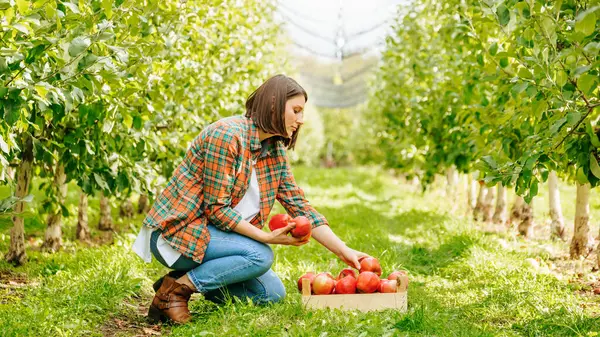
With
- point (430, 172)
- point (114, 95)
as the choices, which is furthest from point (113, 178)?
point (430, 172)

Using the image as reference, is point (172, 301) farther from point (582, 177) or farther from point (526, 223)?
point (526, 223)

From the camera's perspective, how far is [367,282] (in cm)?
420

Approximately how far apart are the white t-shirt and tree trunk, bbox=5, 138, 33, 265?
1884 millimetres

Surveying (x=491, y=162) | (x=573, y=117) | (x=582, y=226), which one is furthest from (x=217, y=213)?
(x=582, y=226)

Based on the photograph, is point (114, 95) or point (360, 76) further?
point (360, 76)

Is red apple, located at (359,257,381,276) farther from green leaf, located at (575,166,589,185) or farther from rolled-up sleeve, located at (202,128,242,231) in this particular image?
green leaf, located at (575,166,589,185)

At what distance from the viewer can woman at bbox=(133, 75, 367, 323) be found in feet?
13.1

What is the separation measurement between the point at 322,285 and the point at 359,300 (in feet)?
0.80

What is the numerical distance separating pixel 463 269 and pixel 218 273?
2605 millimetres

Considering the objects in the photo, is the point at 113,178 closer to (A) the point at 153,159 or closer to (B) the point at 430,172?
(A) the point at 153,159

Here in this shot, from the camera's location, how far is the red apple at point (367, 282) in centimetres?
421

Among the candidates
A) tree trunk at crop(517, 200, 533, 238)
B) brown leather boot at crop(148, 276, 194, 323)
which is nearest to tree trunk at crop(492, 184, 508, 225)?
tree trunk at crop(517, 200, 533, 238)

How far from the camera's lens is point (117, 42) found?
183 inches

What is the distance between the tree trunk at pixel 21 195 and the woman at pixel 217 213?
1988mm
